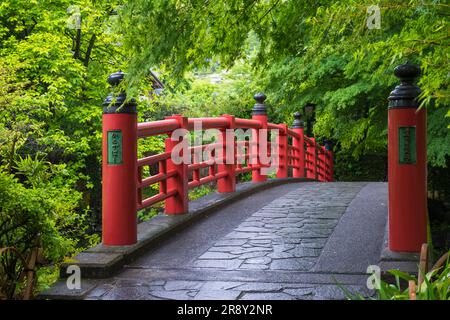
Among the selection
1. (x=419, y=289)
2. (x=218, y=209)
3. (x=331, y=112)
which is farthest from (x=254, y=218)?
(x=331, y=112)

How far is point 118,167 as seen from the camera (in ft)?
15.8

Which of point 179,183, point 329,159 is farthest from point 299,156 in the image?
point 179,183

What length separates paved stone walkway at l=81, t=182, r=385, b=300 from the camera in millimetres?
3986

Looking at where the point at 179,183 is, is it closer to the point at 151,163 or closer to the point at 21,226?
the point at 151,163

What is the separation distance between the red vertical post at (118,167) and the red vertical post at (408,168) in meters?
2.17

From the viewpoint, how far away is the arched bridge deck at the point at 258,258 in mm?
4016

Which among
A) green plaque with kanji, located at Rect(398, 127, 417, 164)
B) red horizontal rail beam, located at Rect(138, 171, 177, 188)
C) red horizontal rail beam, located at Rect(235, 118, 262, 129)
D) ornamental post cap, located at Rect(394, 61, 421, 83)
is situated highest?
ornamental post cap, located at Rect(394, 61, 421, 83)

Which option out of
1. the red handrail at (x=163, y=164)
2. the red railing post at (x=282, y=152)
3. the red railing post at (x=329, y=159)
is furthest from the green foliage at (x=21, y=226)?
the red railing post at (x=329, y=159)

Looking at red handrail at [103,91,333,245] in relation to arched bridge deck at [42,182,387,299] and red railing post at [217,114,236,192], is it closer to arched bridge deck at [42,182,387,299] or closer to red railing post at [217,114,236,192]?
red railing post at [217,114,236,192]

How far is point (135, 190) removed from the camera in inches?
195

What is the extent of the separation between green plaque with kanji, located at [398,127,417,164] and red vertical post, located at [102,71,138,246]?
7.28 ft

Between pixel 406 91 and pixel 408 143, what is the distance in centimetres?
42

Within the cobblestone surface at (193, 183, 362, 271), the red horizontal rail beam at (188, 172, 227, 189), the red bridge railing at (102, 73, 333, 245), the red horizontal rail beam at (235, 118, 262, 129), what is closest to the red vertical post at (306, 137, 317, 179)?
the red bridge railing at (102, 73, 333, 245)

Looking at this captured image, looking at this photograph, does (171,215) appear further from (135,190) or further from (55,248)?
(55,248)
